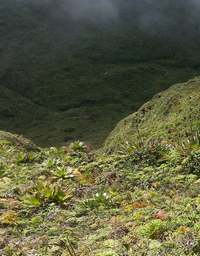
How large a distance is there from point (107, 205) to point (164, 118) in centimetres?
2561

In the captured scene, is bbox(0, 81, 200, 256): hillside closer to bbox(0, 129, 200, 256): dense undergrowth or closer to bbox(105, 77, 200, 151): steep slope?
bbox(0, 129, 200, 256): dense undergrowth

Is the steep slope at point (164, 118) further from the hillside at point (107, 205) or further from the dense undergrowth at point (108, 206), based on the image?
the dense undergrowth at point (108, 206)

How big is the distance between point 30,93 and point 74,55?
31506 millimetres

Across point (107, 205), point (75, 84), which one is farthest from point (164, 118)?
point (75, 84)

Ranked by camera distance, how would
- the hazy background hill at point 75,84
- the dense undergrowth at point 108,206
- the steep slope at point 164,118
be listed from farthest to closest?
the hazy background hill at point 75,84, the steep slope at point 164,118, the dense undergrowth at point 108,206

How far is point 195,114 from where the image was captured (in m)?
32.0

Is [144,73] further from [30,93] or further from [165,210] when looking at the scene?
[165,210]

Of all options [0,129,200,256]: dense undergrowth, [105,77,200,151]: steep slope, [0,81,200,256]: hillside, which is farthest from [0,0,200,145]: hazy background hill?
[0,129,200,256]: dense undergrowth

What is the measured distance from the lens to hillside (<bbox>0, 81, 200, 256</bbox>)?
1151 centimetres

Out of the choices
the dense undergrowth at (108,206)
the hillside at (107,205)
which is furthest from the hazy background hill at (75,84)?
the dense undergrowth at (108,206)

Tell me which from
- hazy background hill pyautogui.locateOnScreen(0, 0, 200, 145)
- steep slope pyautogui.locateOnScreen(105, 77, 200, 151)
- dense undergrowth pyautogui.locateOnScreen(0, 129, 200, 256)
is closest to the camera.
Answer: dense undergrowth pyautogui.locateOnScreen(0, 129, 200, 256)

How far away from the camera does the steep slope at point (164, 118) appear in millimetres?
31266

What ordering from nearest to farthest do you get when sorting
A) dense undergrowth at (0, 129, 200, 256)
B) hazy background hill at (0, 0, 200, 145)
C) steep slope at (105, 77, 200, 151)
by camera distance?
dense undergrowth at (0, 129, 200, 256)
steep slope at (105, 77, 200, 151)
hazy background hill at (0, 0, 200, 145)

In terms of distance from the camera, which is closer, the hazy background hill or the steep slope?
the steep slope
